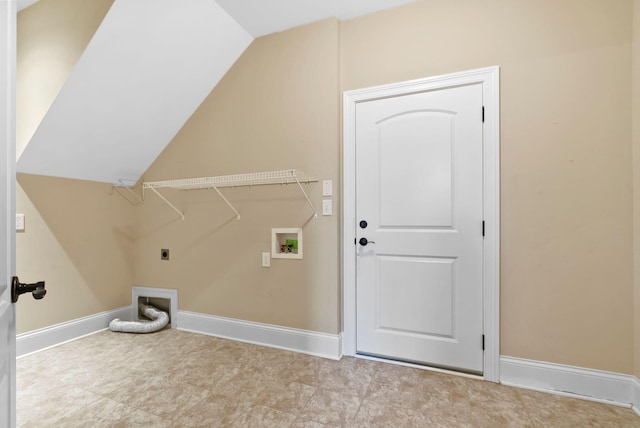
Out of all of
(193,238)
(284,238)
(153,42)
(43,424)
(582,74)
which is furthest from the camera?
(193,238)

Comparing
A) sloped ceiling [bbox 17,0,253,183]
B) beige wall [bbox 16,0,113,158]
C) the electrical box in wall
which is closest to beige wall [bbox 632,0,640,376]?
the electrical box in wall

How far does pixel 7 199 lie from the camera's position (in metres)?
0.79

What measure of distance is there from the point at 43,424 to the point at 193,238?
5.01ft

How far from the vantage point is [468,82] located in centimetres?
195

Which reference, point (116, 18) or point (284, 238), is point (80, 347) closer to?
point (284, 238)

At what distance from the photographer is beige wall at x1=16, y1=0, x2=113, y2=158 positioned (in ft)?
6.30

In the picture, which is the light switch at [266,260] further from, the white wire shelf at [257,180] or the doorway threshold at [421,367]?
the doorway threshold at [421,367]

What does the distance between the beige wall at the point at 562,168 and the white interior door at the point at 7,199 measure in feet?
7.08

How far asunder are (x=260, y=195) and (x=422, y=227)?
4.29 feet

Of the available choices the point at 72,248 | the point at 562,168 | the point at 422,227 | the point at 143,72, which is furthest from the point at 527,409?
the point at 72,248

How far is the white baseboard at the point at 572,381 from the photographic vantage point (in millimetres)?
1634

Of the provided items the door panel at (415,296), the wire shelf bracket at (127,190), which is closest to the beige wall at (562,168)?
the door panel at (415,296)

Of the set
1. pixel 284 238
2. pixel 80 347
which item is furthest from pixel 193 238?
pixel 80 347

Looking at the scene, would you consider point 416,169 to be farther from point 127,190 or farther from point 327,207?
point 127,190
